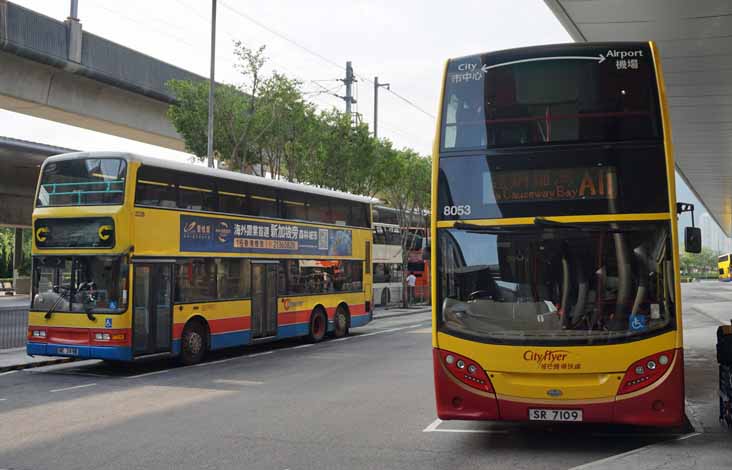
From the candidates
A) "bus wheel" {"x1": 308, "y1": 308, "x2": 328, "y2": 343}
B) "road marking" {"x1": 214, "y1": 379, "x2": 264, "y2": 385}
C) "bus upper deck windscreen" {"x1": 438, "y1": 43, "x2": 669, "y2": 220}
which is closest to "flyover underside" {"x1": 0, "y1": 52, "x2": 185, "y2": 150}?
"bus wheel" {"x1": 308, "y1": 308, "x2": 328, "y2": 343}

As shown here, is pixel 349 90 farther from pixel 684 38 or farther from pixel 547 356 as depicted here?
pixel 547 356

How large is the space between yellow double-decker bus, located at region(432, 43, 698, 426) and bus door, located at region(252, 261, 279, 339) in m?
10.2

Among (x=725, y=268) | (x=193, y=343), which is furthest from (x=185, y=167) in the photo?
(x=725, y=268)

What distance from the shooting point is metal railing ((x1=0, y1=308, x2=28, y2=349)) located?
18562mm

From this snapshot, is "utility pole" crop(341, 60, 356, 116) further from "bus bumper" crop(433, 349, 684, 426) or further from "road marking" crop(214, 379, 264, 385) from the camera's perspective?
"bus bumper" crop(433, 349, 684, 426)

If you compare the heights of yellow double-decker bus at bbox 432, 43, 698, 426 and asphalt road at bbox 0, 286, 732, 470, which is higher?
yellow double-decker bus at bbox 432, 43, 698, 426

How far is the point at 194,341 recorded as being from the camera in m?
16.5

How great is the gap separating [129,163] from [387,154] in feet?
71.1

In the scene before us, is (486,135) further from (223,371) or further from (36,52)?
(36,52)

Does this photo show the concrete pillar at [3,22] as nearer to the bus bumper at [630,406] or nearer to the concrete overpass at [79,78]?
the concrete overpass at [79,78]

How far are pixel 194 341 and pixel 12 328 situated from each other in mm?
5060

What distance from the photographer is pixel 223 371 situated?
1542 centimetres

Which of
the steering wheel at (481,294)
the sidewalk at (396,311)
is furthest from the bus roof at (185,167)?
the sidewalk at (396,311)

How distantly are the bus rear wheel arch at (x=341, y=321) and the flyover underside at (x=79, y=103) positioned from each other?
11810 millimetres
